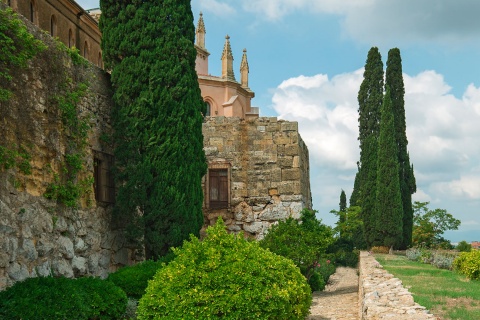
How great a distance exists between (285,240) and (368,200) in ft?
54.0

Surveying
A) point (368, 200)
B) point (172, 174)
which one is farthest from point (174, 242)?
point (368, 200)

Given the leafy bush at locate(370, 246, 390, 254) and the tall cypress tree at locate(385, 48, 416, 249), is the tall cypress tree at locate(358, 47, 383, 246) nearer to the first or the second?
the tall cypress tree at locate(385, 48, 416, 249)

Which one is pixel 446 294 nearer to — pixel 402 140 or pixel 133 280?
pixel 133 280

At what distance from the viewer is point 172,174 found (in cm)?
1240

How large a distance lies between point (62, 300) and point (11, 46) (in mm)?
3801

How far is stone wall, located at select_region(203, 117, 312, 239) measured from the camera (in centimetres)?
1673

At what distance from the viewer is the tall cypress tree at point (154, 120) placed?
12250mm

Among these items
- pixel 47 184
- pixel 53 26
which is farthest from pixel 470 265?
pixel 53 26

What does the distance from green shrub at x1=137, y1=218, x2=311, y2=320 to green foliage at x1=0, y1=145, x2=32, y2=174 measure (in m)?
2.92

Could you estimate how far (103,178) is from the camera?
1227 centimetres

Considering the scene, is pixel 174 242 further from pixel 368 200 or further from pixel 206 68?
pixel 206 68

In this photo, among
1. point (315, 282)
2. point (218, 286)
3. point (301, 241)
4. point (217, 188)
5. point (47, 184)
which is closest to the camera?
point (218, 286)

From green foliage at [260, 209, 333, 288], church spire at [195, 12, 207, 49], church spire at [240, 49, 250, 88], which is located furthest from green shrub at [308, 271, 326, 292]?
church spire at [195, 12, 207, 49]

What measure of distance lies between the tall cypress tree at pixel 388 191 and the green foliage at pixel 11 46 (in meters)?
21.4
